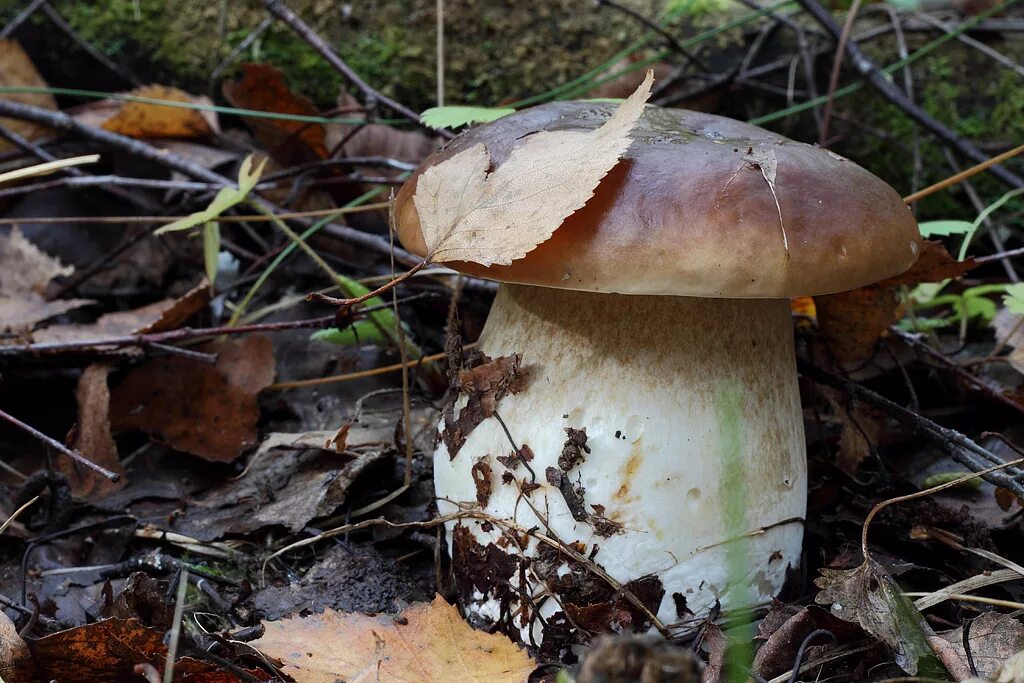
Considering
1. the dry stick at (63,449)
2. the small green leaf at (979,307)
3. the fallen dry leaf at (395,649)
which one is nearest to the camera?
the fallen dry leaf at (395,649)

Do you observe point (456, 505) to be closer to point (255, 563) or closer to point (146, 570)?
point (255, 563)

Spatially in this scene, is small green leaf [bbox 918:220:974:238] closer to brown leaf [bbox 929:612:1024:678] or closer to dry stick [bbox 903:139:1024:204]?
dry stick [bbox 903:139:1024:204]

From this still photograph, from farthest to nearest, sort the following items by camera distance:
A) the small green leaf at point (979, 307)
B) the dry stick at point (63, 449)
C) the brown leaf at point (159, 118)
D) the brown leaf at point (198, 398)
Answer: the brown leaf at point (159, 118)
the small green leaf at point (979, 307)
the brown leaf at point (198, 398)
the dry stick at point (63, 449)

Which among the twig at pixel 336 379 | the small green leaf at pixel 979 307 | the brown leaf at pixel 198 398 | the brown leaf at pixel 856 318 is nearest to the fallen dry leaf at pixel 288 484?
the brown leaf at pixel 198 398

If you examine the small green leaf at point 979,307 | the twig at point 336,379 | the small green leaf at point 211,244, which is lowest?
the twig at point 336,379

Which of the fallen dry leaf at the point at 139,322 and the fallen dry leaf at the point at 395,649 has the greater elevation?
the fallen dry leaf at the point at 139,322

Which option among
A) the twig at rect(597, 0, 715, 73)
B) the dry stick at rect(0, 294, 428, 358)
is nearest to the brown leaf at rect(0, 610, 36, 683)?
the dry stick at rect(0, 294, 428, 358)

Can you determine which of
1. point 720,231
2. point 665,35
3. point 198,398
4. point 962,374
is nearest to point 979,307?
point 962,374

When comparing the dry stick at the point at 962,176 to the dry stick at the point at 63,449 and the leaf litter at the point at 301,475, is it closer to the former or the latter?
the leaf litter at the point at 301,475
